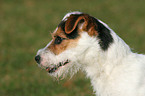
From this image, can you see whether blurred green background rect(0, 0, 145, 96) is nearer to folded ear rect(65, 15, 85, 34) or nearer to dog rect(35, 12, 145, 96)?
dog rect(35, 12, 145, 96)

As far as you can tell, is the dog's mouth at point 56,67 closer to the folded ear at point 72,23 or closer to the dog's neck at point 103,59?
the dog's neck at point 103,59

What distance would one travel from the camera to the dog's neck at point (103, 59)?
14.4 ft

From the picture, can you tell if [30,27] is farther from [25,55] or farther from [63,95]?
[63,95]

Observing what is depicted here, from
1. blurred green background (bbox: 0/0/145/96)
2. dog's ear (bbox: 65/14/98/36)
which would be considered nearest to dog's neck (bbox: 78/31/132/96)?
dog's ear (bbox: 65/14/98/36)

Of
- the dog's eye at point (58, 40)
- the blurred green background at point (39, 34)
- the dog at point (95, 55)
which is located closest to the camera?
the dog at point (95, 55)

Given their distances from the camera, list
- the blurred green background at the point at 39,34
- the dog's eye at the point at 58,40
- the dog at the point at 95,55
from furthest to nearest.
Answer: the blurred green background at the point at 39,34, the dog's eye at the point at 58,40, the dog at the point at 95,55

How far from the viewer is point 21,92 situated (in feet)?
21.2

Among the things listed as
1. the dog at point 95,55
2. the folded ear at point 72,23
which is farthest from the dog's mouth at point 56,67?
the folded ear at point 72,23

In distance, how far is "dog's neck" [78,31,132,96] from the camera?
172 inches

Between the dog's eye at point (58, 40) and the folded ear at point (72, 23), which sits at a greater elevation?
the folded ear at point (72, 23)

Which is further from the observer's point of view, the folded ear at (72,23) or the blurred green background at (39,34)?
the blurred green background at (39,34)

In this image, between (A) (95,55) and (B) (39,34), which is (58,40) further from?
(B) (39,34)

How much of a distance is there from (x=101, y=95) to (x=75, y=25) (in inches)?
47.4

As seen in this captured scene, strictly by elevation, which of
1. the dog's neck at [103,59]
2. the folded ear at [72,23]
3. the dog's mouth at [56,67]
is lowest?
the dog's neck at [103,59]
